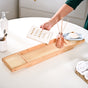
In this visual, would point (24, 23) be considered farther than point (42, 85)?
Yes

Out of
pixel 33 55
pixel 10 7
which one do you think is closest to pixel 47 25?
pixel 33 55

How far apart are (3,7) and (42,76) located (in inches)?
100

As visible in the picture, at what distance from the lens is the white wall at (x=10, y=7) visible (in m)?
3.40

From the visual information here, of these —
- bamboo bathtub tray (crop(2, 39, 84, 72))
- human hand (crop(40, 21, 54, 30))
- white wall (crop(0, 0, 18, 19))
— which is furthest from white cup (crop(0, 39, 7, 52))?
white wall (crop(0, 0, 18, 19))

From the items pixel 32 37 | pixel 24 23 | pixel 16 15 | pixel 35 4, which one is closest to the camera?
pixel 32 37

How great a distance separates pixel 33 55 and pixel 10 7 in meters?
2.37

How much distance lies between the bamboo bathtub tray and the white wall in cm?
212

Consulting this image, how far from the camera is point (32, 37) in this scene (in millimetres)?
1696

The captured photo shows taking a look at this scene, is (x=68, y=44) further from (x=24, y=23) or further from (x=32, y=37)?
(x=24, y=23)

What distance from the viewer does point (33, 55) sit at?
1430 millimetres

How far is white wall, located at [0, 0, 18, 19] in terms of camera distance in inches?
134

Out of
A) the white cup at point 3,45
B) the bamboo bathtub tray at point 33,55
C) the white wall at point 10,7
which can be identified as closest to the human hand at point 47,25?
the bamboo bathtub tray at point 33,55

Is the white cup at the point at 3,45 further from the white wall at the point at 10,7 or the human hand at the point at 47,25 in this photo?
the white wall at the point at 10,7

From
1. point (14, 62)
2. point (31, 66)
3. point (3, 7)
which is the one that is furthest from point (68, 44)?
point (3, 7)
